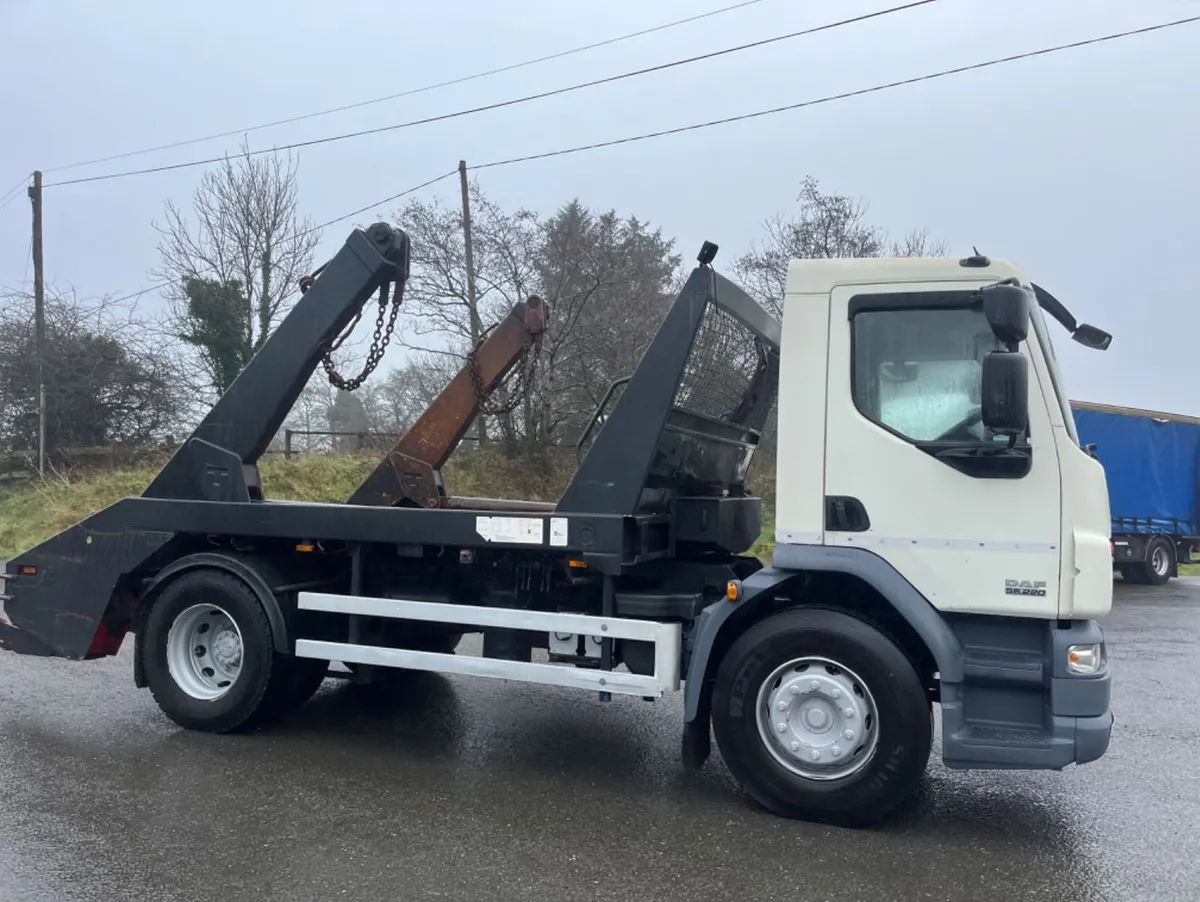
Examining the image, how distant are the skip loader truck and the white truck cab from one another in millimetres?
13

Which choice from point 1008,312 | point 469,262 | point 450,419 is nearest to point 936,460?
point 1008,312

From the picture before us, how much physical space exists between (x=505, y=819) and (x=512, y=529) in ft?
4.87

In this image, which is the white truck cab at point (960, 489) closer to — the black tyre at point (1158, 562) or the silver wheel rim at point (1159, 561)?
the black tyre at point (1158, 562)

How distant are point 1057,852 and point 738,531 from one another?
8.21ft

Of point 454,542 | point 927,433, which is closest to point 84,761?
point 454,542

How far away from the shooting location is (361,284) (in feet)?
20.6

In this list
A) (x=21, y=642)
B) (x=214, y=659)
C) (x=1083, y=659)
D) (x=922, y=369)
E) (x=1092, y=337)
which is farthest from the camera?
(x=21, y=642)

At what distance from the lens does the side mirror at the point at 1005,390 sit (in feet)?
13.6

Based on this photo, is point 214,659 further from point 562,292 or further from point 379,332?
point 562,292

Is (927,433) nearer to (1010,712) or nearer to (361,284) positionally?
(1010,712)

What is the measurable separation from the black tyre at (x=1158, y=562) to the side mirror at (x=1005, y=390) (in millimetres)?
15102

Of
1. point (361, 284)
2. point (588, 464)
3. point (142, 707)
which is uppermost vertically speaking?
point (361, 284)

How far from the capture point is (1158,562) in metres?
17.4

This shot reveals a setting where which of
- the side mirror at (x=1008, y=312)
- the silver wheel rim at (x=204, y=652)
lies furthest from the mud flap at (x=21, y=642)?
the side mirror at (x=1008, y=312)
